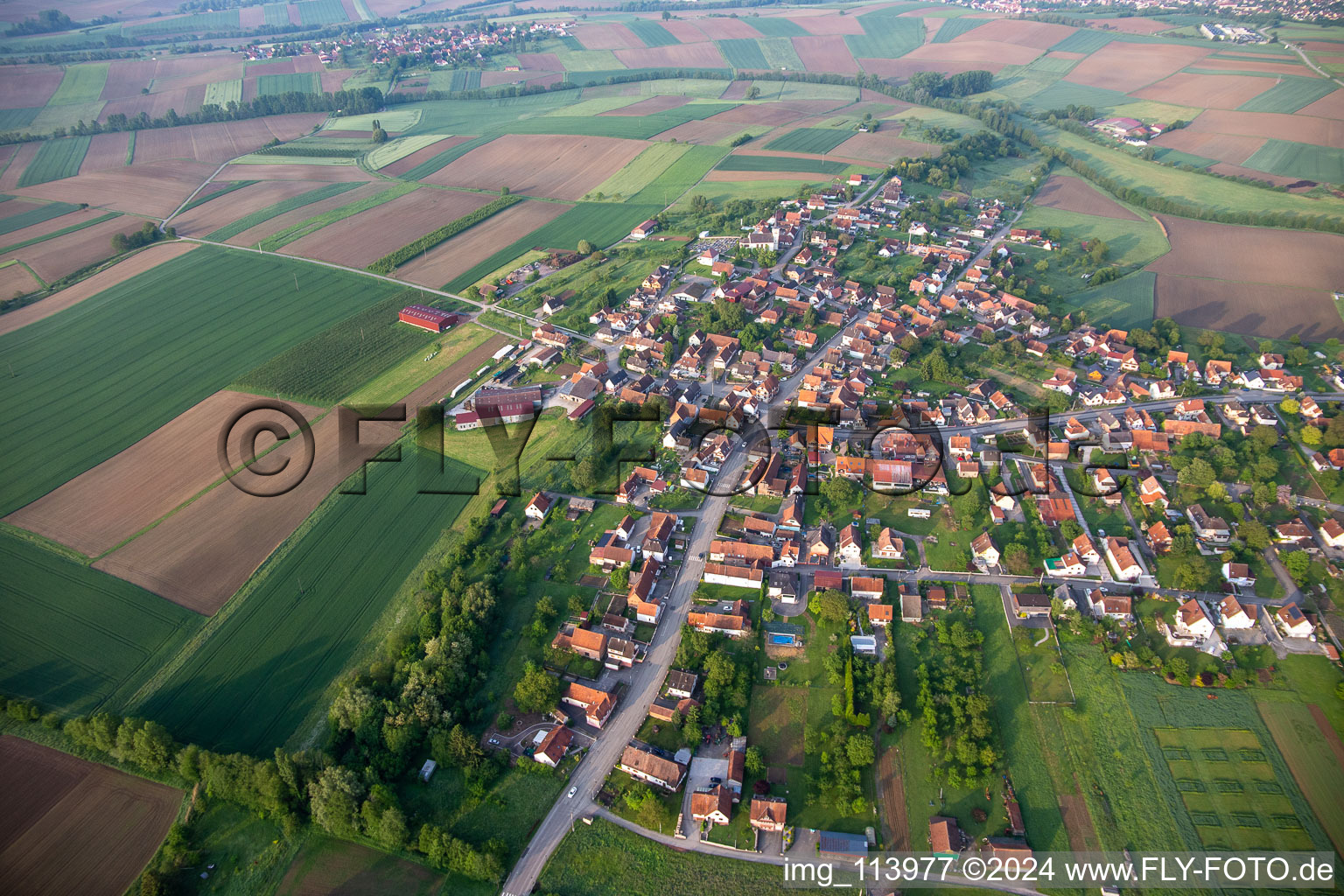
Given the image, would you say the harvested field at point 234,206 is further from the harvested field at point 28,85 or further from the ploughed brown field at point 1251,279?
the ploughed brown field at point 1251,279

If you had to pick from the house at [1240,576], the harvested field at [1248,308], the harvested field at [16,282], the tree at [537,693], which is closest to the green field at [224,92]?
the harvested field at [16,282]

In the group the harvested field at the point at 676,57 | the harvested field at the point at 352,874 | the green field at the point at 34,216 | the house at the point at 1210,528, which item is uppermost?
the harvested field at the point at 676,57

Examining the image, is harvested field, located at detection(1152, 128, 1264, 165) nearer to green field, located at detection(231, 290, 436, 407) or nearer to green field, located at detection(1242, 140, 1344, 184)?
green field, located at detection(1242, 140, 1344, 184)

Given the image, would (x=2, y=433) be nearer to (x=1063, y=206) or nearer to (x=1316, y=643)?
(x=1316, y=643)

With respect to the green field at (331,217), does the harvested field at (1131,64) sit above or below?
above

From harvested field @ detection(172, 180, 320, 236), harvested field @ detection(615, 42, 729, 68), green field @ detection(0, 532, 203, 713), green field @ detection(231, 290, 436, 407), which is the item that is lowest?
green field @ detection(0, 532, 203, 713)

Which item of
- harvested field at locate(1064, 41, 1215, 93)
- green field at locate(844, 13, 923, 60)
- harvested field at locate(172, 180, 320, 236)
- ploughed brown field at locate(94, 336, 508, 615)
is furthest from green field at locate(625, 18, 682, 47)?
ploughed brown field at locate(94, 336, 508, 615)

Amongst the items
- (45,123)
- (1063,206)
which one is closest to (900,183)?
(1063,206)
